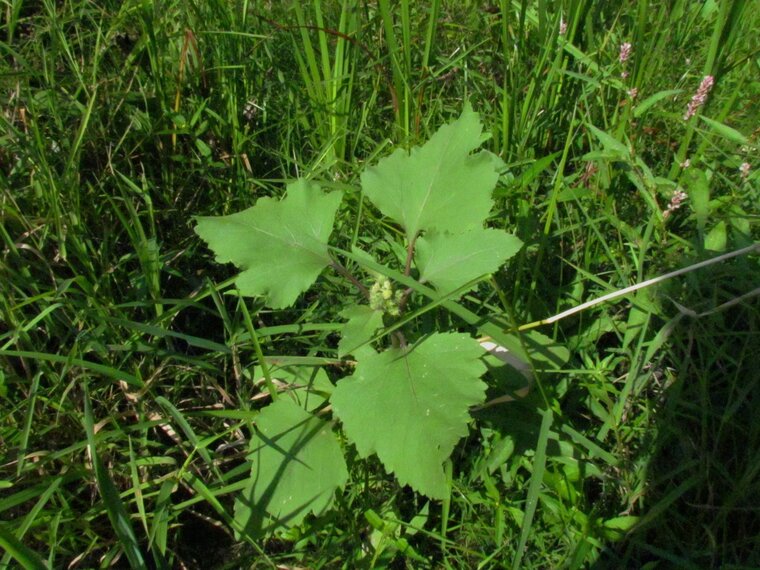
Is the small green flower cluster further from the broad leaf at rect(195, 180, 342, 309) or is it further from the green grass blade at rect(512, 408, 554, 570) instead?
the green grass blade at rect(512, 408, 554, 570)

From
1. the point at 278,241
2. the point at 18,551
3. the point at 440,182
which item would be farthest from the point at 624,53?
the point at 18,551

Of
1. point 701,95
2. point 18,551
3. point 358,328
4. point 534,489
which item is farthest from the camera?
point 701,95

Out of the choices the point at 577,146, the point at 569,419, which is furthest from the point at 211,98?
the point at 569,419

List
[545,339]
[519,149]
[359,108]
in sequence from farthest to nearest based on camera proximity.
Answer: [359,108], [519,149], [545,339]

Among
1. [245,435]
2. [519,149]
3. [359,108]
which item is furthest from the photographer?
[359,108]

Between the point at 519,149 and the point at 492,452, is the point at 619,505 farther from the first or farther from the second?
the point at 519,149

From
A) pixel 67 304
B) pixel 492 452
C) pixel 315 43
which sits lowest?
pixel 492 452

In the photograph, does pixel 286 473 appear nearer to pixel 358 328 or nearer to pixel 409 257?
pixel 358 328
